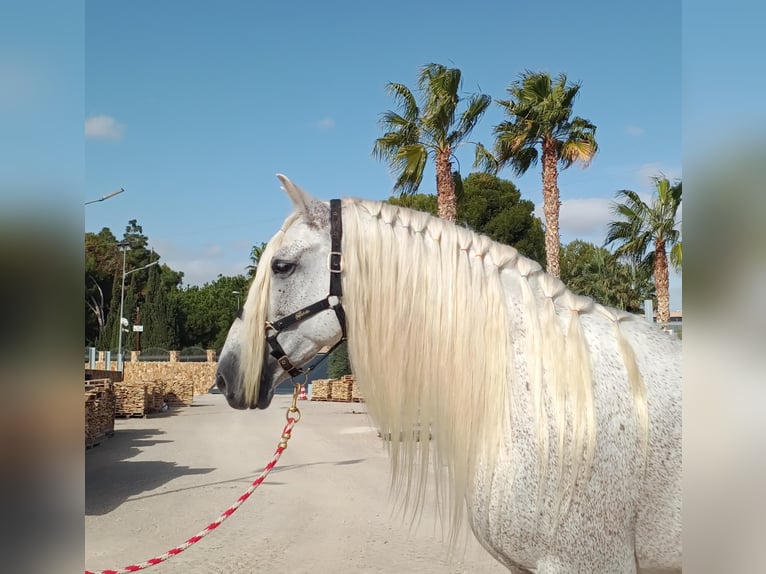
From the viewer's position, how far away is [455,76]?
13008 millimetres

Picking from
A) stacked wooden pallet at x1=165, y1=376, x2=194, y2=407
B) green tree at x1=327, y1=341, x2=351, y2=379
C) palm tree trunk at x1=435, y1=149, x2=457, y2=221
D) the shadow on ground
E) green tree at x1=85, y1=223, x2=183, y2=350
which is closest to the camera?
the shadow on ground

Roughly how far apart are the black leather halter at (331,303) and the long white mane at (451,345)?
25 millimetres

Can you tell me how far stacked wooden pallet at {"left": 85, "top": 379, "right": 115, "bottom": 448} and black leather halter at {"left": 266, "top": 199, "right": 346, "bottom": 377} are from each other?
10.5 m

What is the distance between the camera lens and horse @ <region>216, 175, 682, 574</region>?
1689mm

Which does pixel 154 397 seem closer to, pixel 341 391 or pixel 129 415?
pixel 129 415

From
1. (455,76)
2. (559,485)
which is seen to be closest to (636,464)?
(559,485)

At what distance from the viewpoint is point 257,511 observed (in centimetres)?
696

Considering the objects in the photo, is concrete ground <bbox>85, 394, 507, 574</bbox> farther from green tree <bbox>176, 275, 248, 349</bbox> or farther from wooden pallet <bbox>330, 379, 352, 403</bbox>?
green tree <bbox>176, 275, 248, 349</bbox>

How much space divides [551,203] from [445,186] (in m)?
2.35

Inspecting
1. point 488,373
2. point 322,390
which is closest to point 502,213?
point 322,390

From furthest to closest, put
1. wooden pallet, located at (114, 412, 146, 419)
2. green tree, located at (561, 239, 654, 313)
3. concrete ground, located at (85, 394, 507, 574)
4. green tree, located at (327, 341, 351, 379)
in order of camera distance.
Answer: green tree, located at (327, 341, 351, 379) → green tree, located at (561, 239, 654, 313) → wooden pallet, located at (114, 412, 146, 419) → concrete ground, located at (85, 394, 507, 574)

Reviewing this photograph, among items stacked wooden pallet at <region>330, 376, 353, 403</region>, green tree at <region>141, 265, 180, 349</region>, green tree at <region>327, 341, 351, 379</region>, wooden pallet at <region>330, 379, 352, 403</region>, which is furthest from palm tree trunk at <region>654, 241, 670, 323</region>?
green tree at <region>141, 265, 180, 349</region>

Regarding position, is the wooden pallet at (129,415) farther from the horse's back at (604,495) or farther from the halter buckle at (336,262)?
the horse's back at (604,495)
